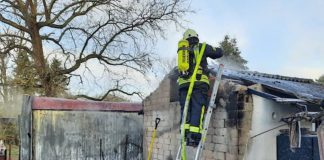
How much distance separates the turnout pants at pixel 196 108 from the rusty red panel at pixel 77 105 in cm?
391

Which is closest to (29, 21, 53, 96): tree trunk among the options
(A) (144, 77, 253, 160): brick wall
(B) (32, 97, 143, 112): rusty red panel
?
(B) (32, 97, 143, 112): rusty red panel

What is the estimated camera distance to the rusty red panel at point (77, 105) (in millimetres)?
7977

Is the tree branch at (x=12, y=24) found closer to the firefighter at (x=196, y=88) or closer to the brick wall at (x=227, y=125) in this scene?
the brick wall at (x=227, y=125)


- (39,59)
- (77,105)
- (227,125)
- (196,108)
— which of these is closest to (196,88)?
(196,108)

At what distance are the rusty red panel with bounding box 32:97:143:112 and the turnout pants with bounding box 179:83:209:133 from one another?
391 cm

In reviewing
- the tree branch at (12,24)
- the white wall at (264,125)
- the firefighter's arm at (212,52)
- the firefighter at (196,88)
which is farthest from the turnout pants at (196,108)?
the tree branch at (12,24)

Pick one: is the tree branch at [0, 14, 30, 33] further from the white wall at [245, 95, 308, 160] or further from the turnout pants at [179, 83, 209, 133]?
the white wall at [245, 95, 308, 160]

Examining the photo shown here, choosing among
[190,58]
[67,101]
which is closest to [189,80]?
[190,58]

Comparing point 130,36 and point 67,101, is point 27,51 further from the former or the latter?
point 67,101

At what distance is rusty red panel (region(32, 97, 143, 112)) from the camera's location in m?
7.98

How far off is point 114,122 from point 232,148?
4019mm

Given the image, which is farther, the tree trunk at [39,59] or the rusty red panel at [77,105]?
the tree trunk at [39,59]

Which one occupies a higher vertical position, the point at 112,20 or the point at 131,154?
the point at 112,20

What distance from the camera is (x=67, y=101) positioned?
8.38 m
